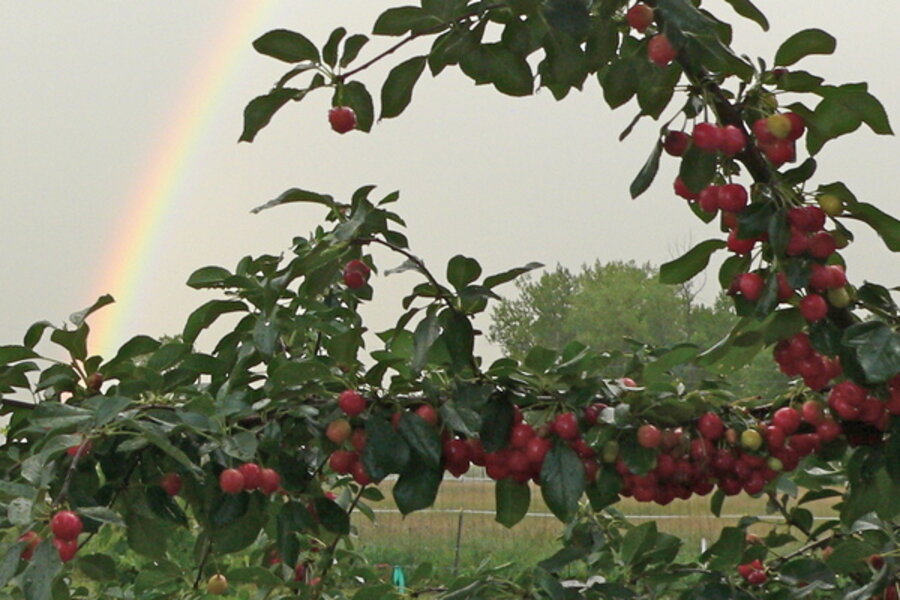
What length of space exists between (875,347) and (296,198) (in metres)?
0.76

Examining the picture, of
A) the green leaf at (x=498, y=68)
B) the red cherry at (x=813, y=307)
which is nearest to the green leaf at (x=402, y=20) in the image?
the green leaf at (x=498, y=68)

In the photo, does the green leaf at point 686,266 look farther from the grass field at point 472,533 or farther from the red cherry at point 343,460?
the grass field at point 472,533

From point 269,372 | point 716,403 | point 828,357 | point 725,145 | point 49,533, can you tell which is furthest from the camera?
point 716,403

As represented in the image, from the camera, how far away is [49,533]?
1153mm

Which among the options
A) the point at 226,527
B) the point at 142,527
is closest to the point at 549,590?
the point at 226,527

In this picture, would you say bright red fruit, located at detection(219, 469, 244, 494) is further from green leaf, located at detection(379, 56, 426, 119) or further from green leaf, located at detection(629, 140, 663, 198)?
green leaf, located at detection(629, 140, 663, 198)

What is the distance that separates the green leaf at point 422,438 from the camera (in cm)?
141

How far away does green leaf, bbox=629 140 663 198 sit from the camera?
1.35 metres

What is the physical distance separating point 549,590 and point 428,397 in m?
0.34

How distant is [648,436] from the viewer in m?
1.46

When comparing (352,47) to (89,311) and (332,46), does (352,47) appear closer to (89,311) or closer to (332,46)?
(332,46)

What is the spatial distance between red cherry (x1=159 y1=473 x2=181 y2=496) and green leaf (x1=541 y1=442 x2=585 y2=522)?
19.4 inches

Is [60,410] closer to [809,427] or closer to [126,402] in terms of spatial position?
[126,402]

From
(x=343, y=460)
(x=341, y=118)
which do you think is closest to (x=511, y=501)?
(x=343, y=460)
